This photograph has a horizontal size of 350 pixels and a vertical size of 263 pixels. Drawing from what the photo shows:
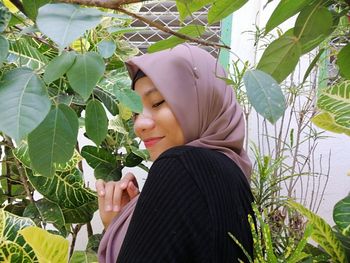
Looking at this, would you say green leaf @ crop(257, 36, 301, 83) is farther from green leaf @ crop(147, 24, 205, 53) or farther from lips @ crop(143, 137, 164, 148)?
lips @ crop(143, 137, 164, 148)

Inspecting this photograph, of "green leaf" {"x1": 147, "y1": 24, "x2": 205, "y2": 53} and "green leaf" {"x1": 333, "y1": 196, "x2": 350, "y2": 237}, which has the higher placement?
"green leaf" {"x1": 147, "y1": 24, "x2": 205, "y2": 53}

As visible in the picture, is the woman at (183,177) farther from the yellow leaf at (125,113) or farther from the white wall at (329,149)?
the white wall at (329,149)

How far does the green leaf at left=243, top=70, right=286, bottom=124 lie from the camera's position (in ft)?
1.63

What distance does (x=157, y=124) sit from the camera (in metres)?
1.15

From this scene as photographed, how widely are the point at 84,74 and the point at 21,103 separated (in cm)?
10

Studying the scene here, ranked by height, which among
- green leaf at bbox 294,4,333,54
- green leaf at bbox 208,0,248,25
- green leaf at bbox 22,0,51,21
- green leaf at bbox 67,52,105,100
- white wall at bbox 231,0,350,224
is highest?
green leaf at bbox 22,0,51,21

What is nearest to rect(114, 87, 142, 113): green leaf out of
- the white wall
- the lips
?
the lips

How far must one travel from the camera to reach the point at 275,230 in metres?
Result: 1.93

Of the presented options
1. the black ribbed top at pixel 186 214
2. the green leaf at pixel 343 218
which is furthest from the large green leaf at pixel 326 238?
the black ribbed top at pixel 186 214

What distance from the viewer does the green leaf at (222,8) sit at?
534 mm

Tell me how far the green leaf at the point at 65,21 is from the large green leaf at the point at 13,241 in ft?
2.67

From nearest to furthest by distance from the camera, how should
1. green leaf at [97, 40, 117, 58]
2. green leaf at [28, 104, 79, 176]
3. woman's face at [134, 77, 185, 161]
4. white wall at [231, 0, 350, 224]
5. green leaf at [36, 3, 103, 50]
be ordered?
1. green leaf at [36, 3, 103, 50]
2. green leaf at [28, 104, 79, 176]
3. green leaf at [97, 40, 117, 58]
4. woman's face at [134, 77, 185, 161]
5. white wall at [231, 0, 350, 224]

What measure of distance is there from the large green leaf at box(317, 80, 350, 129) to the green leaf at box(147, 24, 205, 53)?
1.38 ft

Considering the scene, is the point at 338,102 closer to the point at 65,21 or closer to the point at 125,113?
the point at 65,21
